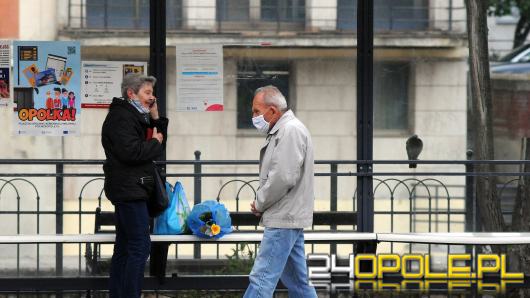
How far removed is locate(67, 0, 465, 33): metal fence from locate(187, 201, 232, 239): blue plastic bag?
1.39m

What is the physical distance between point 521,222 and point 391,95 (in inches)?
69.3

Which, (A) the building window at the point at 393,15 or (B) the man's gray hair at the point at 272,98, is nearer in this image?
(B) the man's gray hair at the point at 272,98

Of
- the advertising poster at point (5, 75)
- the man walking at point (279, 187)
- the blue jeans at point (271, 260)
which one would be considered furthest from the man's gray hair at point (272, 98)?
the advertising poster at point (5, 75)

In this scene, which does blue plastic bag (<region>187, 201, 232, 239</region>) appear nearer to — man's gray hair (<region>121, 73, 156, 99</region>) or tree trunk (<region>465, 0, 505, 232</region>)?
man's gray hair (<region>121, 73, 156, 99</region>)

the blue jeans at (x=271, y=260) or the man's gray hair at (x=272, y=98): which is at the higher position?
the man's gray hair at (x=272, y=98)

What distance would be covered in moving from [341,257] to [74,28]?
2.62 meters

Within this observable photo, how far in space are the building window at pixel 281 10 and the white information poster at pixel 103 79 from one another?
99 centimetres

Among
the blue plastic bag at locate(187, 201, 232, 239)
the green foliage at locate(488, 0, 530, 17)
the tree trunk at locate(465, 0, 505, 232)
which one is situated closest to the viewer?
the blue plastic bag at locate(187, 201, 232, 239)

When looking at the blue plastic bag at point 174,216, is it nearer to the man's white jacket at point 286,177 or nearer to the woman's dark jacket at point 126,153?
the woman's dark jacket at point 126,153

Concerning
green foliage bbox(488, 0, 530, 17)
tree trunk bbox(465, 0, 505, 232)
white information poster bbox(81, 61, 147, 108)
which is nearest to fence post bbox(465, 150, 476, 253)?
tree trunk bbox(465, 0, 505, 232)

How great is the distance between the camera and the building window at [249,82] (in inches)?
324

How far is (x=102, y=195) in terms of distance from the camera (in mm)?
8352

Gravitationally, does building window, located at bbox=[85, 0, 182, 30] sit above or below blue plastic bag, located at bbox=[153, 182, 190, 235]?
above

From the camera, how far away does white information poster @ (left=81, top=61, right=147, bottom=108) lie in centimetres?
805
